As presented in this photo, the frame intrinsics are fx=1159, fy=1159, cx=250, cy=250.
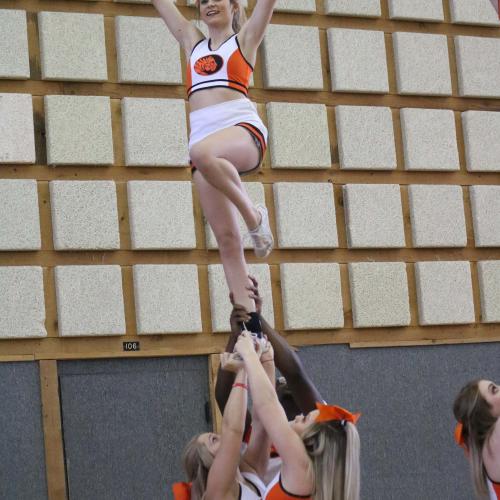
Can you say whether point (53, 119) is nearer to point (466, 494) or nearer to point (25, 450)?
point (25, 450)

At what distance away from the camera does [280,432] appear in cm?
418

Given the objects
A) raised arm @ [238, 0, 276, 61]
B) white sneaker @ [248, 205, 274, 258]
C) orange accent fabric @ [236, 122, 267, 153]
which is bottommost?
white sneaker @ [248, 205, 274, 258]

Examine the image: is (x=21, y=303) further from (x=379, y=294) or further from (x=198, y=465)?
(x=198, y=465)

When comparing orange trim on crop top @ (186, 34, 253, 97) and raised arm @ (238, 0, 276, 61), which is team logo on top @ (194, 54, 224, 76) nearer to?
orange trim on crop top @ (186, 34, 253, 97)

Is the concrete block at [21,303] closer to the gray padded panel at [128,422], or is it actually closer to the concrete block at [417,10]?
the gray padded panel at [128,422]

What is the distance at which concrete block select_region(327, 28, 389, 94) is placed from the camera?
8.57m

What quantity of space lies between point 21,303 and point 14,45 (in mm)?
1720

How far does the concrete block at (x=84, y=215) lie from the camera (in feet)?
25.1

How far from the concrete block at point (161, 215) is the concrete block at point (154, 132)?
17cm

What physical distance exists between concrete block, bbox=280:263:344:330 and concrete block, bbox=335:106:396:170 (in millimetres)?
827

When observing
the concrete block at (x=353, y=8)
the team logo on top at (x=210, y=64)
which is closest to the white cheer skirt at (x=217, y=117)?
the team logo on top at (x=210, y=64)

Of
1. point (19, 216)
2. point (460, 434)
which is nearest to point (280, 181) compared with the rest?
point (19, 216)

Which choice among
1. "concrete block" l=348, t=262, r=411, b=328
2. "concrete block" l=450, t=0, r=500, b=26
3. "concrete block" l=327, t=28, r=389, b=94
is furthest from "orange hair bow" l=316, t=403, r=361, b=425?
"concrete block" l=450, t=0, r=500, b=26

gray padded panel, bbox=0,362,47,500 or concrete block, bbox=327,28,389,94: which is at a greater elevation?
concrete block, bbox=327,28,389,94
